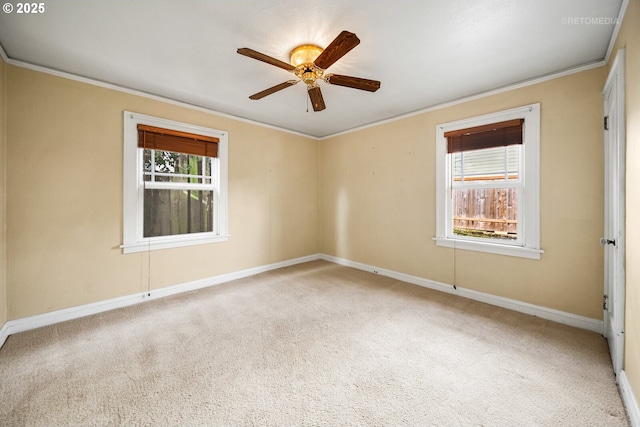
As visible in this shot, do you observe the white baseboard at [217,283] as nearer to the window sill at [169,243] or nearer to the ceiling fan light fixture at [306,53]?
the window sill at [169,243]

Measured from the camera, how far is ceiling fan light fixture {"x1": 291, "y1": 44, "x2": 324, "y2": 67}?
214 cm

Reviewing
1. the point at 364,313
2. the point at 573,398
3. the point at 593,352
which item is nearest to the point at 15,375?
the point at 364,313

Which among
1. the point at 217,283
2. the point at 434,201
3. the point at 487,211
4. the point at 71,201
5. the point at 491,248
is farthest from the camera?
the point at 217,283

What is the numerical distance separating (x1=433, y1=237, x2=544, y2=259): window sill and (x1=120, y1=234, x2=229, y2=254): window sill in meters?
3.16

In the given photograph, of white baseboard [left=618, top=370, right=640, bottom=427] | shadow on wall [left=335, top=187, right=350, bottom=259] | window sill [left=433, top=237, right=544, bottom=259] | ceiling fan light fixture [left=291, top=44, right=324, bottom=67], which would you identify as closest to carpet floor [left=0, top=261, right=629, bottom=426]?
white baseboard [left=618, top=370, right=640, bottom=427]

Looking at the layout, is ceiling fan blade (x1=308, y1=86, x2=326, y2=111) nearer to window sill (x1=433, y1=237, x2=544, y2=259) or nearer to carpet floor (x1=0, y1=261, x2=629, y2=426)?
carpet floor (x1=0, y1=261, x2=629, y2=426)

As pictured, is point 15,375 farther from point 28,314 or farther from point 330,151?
point 330,151

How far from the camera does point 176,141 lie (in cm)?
339

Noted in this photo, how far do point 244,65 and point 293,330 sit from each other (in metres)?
2.61

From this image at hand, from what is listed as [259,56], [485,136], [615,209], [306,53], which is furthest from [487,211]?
[259,56]

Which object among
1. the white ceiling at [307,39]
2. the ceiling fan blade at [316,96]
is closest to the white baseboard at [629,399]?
the white ceiling at [307,39]

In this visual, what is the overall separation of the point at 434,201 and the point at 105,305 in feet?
13.9

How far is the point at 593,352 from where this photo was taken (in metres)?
2.09

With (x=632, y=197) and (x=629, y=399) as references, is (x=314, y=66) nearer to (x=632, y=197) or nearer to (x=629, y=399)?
(x=632, y=197)
